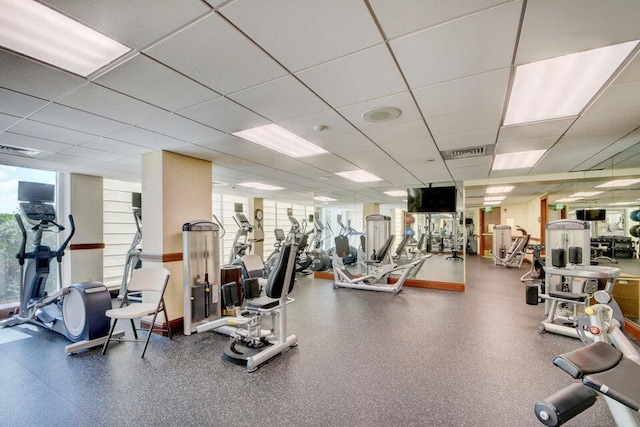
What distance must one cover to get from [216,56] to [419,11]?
120 cm

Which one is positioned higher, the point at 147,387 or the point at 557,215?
the point at 557,215

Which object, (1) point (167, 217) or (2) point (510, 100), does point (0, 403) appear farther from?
(2) point (510, 100)

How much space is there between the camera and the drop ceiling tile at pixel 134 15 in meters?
1.36

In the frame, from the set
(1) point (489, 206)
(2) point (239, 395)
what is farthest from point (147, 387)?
(1) point (489, 206)

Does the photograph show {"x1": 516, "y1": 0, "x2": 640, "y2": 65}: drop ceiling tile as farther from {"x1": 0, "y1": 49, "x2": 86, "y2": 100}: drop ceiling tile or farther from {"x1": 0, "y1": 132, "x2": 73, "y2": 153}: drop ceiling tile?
{"x1": 0, "y1": 132, "x2": 73, "y2": 153}: drop ceiling tile

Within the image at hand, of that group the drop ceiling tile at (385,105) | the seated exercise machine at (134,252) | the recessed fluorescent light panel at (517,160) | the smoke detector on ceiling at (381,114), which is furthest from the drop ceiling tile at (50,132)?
the recessed fluorescent light panel at (517,160)

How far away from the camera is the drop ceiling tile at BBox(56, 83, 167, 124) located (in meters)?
2.27

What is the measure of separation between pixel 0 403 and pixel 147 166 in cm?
277

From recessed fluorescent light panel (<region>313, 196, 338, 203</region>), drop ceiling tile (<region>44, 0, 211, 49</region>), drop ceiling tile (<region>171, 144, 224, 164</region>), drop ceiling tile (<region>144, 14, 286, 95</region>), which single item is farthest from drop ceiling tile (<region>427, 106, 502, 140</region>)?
recessed fluorescent light panel (<region>313, 196, 338, 203</region>)

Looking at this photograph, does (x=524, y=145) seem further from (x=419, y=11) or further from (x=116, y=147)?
(x=116, y=147)

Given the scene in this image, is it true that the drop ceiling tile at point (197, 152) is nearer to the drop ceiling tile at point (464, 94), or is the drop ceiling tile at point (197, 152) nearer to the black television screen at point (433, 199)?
the drop ceiling tile at point (464, 94)

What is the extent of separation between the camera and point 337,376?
8.68 feet

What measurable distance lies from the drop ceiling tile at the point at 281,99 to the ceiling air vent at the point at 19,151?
11.6 ft

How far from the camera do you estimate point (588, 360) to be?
53.1 inches
